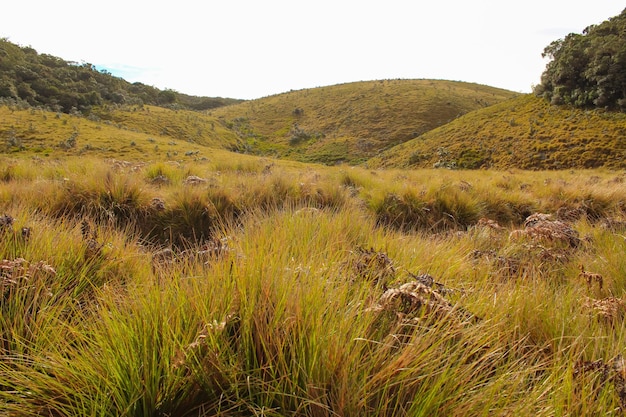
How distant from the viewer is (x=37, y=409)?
112cm

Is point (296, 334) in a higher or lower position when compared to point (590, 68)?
lower

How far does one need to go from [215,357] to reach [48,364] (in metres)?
0.71

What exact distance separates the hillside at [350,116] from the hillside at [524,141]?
10.2m

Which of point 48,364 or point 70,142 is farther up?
point 70,142

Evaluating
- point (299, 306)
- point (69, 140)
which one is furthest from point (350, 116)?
point (299, 306)

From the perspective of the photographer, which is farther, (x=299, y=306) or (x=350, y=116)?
(x=350, y=116)

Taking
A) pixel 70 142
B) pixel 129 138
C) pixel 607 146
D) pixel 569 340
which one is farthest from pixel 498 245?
pixel 607 146

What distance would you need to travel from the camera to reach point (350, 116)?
2554 inches

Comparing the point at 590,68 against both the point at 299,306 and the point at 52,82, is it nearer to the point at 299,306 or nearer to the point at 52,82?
the point at 299,306

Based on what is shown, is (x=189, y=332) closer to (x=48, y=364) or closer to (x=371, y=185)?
(x=48, y=364)

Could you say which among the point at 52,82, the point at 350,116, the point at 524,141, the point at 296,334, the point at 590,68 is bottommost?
the point at 296,334

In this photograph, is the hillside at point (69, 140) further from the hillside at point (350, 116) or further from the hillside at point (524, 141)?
the hillside at point (524, 141)

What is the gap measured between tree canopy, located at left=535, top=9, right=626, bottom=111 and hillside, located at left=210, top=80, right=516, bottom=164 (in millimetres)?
16394

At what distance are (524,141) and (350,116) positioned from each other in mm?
35922
